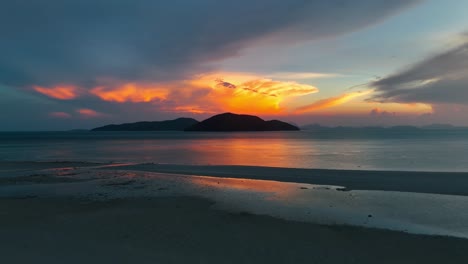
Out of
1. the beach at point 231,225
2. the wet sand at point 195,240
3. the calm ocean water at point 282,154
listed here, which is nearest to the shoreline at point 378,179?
the beach at point 231,225

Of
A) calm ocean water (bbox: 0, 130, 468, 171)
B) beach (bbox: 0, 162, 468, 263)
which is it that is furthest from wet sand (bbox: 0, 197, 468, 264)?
calm ocean water (bbox: 0, 130, 468, 171)

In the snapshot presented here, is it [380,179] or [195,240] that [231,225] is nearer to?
[195,240]

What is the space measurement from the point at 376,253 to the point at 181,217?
5748mm

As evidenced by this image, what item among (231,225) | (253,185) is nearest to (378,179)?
(253,185)

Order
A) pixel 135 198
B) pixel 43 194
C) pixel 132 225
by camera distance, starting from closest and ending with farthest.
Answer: pixel 132 225, pixel 135 198, pixel 43 194

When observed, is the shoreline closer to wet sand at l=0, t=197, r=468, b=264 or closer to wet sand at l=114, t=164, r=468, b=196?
wet sand at l=114, t=164, r=468, b=196

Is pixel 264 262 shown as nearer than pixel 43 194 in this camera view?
Yes

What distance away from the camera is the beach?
24.0 ft

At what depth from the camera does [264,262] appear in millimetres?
6902

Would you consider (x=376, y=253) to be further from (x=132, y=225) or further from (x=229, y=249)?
(x=132, y=225)

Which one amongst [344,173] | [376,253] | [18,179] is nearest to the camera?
[376,253]

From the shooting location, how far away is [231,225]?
9.55 meters

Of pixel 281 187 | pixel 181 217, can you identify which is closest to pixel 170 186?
pixel 281 187

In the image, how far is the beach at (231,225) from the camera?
7301 mm
